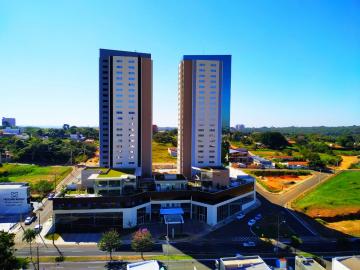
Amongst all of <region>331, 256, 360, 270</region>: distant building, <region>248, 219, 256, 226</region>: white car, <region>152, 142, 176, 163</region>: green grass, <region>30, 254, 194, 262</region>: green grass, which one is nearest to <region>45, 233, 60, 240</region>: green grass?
<region>30, 254, 194, 262</region>: green grass

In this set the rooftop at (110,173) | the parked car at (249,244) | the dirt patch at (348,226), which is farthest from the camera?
the rooftop at (110,173)

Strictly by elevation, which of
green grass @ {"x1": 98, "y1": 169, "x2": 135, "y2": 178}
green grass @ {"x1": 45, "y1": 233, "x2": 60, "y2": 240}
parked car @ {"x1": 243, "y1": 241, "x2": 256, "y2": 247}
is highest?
green grass @ {"x1": 98, "y1": 169, "x2": 135, "y2": 178}

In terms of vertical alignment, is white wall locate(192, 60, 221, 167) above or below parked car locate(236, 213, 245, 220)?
above

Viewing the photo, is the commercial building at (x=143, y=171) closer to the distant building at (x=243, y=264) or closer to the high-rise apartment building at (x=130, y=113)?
the high-rise apartment building at (x=130, y=113)

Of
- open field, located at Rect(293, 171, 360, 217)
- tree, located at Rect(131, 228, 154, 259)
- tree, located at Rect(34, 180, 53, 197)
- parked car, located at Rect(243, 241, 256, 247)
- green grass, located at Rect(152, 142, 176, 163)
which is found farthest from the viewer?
green grass, located at Rect(152, 142, 176, 163)

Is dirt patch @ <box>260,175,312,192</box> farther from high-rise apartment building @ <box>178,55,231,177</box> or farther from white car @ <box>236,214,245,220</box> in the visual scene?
white car @ <box>236,214,245,220</box>

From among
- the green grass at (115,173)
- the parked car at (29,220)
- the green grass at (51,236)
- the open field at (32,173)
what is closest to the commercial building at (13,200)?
the parked car at (29,220)

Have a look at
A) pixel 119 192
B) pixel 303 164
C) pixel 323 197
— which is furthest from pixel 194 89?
pixel 303 164
